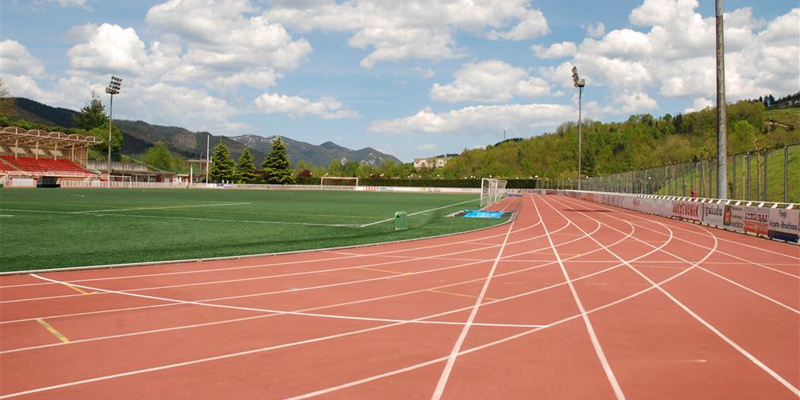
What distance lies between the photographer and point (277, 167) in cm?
10112

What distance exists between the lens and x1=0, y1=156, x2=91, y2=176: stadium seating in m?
76.0

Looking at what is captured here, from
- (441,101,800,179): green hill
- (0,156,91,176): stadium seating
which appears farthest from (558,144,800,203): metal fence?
(441,101,800,179): green hill

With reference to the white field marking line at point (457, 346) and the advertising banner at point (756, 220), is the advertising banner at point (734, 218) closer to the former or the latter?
the advertising banner at point (756, 220)

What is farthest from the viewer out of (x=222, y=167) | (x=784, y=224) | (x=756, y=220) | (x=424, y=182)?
(x=424, y=182)

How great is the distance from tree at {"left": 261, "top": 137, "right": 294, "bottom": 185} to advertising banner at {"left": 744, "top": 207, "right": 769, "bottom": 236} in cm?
8784

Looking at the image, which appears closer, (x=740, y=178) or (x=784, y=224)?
(x=784, y=224)

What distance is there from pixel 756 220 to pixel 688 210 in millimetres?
6489

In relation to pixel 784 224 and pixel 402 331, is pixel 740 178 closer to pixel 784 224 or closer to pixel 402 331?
pixel 784 224

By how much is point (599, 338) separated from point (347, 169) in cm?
A: 17518

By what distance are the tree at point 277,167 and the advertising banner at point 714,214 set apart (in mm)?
84746

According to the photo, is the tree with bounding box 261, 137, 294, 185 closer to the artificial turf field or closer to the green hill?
the green hill

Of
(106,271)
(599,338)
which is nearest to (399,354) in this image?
(599,338)

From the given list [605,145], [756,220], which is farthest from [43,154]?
[605,145]

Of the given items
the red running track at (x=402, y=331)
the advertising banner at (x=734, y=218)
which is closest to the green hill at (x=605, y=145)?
the advertising banner at (x=734, y=218)
